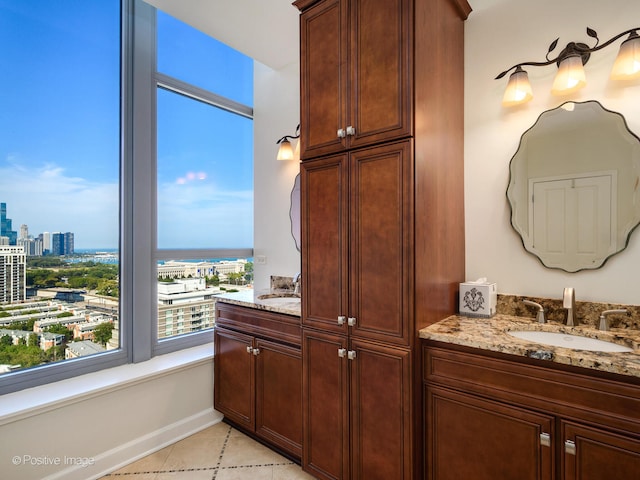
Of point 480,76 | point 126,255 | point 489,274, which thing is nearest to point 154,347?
point 126,255

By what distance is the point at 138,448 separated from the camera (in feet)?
7.13

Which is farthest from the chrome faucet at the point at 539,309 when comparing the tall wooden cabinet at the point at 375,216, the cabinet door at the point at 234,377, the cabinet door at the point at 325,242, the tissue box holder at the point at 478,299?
the cabinet door at the point at 234,377

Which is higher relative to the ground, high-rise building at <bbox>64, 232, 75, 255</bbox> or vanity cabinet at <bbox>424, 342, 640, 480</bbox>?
high-rise building at <bbox>64, 232, 75, 255</bbox>

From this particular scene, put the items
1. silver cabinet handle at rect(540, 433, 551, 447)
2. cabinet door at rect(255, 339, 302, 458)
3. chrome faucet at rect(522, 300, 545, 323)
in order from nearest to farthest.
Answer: silver cabinet handle at rect(540, 433, 551, 447) < chrome faucet at rect(522, 300, 545, 323) < cabinet door at rect(255, 339, 302, 458)

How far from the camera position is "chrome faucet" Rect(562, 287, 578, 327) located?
155 cm

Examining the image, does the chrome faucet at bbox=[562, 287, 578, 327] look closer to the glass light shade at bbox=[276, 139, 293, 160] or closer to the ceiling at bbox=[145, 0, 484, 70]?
the ceiling at bbox=[145, 0, 484, 70]

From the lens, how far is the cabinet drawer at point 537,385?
3.60 ft

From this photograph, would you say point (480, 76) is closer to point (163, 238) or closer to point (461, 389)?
point (461, 389)

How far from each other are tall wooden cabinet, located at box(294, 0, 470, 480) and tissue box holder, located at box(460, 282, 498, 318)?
0.06 metres

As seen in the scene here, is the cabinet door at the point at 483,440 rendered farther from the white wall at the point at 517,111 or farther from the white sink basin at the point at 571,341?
the white wall at the point at 517,111

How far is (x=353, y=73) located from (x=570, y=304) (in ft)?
4.89

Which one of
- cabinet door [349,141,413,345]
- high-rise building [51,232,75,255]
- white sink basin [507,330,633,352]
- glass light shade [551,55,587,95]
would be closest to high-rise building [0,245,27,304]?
high-rise building [51,232,75,255]

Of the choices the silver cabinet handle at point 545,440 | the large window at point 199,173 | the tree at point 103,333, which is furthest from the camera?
the large window at point 199,173

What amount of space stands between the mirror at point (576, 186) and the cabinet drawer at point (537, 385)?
677 mm
